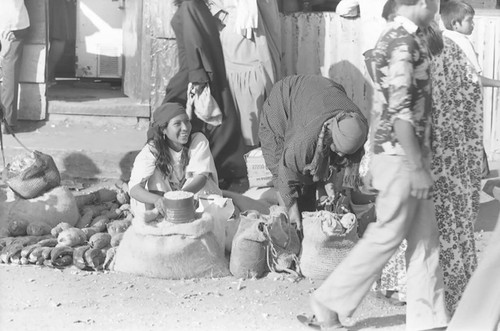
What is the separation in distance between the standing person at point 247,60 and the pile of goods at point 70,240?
120 centimetres

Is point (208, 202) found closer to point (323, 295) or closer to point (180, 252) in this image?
point (180, 252)

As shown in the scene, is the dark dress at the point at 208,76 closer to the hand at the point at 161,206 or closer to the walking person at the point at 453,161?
the hand at the point at 161,206

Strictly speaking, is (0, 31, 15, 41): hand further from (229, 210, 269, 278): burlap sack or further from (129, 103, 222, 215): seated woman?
(229, 210, 269, 278): burlap sack

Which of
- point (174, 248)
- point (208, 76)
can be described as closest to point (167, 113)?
point (174, 248)

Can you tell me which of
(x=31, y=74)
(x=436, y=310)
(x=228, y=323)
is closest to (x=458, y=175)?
(x=436, y=310)

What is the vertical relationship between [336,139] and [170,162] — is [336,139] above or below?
above

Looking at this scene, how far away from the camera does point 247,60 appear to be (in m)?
7.91

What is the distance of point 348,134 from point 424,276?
1199 mm

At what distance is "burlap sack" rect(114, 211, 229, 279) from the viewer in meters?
6.16

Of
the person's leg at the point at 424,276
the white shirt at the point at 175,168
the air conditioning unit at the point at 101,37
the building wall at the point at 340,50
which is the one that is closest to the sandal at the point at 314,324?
the person's leg at the point at 424,276

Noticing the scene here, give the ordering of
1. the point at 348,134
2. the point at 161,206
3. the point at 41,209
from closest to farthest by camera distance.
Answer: the point at 348,134 → the point at 161,206 → the point at 41,209

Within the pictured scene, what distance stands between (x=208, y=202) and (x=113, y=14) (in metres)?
4.45

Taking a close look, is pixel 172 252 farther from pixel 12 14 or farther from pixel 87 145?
pixel 12 14

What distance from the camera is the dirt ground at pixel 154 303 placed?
537cm
